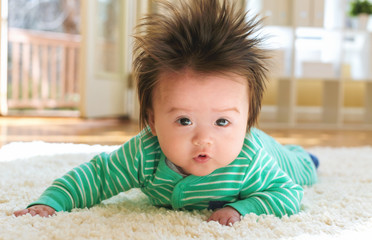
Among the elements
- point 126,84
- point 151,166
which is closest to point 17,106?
point 126,84

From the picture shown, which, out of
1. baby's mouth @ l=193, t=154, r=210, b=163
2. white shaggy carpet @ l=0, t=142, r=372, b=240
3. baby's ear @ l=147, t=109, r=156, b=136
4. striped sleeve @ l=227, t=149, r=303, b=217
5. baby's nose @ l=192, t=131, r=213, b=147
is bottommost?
white shaggy carpet @ l=0, t=142, r=372, b=240

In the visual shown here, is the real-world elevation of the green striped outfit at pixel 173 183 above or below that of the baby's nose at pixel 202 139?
below

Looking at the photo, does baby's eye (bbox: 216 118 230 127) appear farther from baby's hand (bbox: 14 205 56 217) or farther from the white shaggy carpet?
baby's hand (bbox: 14 205 56 217)

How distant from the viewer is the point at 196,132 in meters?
0.65

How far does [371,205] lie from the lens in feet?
2.67

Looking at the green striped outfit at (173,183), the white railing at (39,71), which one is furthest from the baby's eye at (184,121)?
the white railing at (39,71)

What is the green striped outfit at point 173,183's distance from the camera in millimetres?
735

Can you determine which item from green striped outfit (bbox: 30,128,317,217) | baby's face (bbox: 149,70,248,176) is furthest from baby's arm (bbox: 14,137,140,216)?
A: baby's face (bbox: 149,70,248,176)

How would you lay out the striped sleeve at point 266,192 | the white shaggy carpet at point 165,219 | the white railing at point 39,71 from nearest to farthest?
the white shaggy carpet at point 165,219 < the striped sleeve at point 266,192 < the white railing at point 39,71

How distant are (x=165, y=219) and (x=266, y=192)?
0.20 m

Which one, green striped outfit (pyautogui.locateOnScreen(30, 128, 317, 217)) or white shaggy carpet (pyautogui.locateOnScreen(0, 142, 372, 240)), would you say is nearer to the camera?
white shaggy carpet (pyautogui.locateOnScreen(0, 142, 372, 240))

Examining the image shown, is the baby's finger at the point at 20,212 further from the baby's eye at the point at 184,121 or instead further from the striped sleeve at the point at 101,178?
the baby's eye at the point at 184,121

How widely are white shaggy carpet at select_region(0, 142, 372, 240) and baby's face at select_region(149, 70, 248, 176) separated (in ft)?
0.34

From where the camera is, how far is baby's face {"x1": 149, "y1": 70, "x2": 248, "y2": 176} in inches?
25.3
